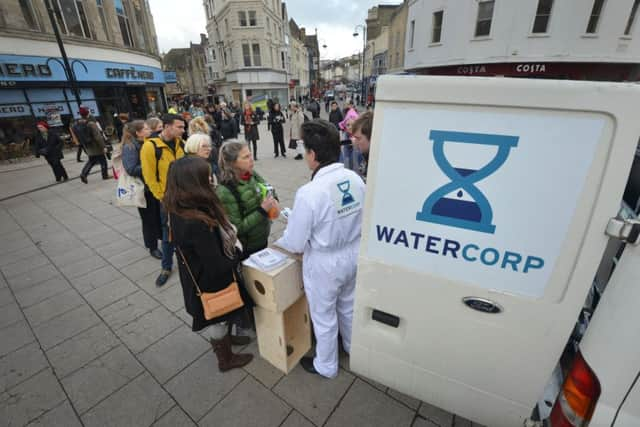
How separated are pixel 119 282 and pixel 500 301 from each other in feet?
14.2

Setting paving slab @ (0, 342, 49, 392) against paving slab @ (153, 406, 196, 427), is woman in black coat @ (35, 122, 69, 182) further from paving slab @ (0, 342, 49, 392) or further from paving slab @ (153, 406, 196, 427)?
paving slab @ (153, 406, 196, 427)

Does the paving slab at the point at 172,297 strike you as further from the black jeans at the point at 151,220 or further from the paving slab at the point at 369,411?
the paving slab at the point at 369,411

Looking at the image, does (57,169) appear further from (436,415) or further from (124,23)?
(124,23)

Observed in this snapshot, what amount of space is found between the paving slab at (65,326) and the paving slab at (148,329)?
46 centimetres

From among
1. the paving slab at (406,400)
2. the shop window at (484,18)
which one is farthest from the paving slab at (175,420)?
the shop window at (484,18)

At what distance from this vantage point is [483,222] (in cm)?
133

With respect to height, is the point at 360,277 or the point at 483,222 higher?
the point at 483,222

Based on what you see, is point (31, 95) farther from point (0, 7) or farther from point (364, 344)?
point (364, 344)

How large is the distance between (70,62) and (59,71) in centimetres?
66

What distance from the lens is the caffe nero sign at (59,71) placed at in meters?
11.5

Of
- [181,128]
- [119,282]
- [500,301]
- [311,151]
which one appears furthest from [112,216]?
[500,301]

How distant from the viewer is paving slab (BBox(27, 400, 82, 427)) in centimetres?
213

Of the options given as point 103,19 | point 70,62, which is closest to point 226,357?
point 70,62

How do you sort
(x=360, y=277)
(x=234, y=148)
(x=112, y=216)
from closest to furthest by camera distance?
(x=360, y=277)
(x=234, y=148)
(x=112, y=216)
